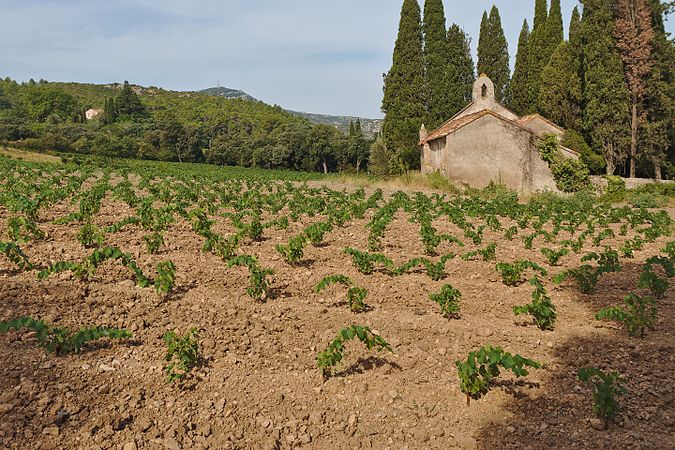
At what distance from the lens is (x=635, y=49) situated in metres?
26.3

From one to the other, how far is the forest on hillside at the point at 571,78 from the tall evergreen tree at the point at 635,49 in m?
0.05

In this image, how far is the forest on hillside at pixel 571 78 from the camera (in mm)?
26312

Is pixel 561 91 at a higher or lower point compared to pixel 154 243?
higher

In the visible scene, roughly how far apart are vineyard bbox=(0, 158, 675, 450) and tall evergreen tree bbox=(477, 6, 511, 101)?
123 feet

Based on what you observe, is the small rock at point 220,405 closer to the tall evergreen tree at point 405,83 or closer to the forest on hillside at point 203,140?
the tall evergreen tree at point 405,83

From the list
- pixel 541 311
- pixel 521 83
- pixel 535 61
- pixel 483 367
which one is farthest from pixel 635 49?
pixel 483 367

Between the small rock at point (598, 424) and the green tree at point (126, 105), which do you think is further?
the green tree at point (126, 105)

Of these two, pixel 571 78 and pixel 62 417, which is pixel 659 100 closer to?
pixel 571 78

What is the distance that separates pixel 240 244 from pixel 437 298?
15.7 ft

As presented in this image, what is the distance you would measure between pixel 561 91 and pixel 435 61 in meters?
10.7

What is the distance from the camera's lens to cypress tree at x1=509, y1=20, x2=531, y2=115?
39812 millimetres

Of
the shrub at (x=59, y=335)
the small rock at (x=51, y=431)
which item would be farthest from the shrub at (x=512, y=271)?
the small rock at (x=51, y=431)

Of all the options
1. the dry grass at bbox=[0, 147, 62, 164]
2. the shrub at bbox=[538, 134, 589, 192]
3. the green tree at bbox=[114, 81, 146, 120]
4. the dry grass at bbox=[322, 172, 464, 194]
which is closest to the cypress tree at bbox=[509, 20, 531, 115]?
the shrub at bbox=[538, 134, 589, 192]

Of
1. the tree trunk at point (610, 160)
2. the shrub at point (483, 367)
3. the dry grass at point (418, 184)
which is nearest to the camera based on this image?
the shrub at point (483, 367)
